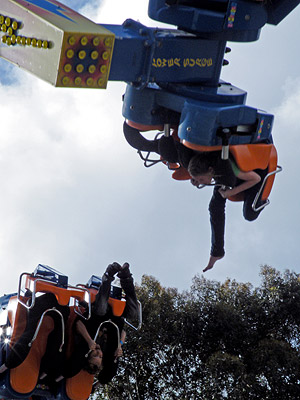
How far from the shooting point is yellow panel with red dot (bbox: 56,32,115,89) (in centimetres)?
471

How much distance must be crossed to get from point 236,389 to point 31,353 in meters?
9.04

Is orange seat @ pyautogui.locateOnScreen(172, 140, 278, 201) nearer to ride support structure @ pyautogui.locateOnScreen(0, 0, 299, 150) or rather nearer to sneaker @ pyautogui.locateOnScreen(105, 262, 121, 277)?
ride support structure @ pyautogui.locateOnScreen(0, 0, 299, 150)

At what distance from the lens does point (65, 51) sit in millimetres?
4688

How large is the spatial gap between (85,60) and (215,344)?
1487 centimetres

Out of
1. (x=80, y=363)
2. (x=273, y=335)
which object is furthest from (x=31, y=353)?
(x=273, y=335)

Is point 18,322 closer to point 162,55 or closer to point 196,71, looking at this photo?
point 196,71

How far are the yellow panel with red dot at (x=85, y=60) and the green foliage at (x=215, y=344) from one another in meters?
13.5

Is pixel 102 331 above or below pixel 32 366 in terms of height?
above

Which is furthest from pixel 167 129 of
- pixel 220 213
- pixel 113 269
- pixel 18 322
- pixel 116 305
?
pixel 116 305

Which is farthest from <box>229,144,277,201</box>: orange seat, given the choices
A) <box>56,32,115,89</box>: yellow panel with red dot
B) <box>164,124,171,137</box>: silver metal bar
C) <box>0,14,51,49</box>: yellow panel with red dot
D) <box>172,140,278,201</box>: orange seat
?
<box>0,14,51,49</box>: yellow panel with red dot

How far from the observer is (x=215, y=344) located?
18.9 m

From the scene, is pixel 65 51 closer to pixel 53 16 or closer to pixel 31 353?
pixel 53 16

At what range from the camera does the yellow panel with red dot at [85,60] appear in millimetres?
4711

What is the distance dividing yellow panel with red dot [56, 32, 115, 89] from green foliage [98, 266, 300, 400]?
44.4 feet
